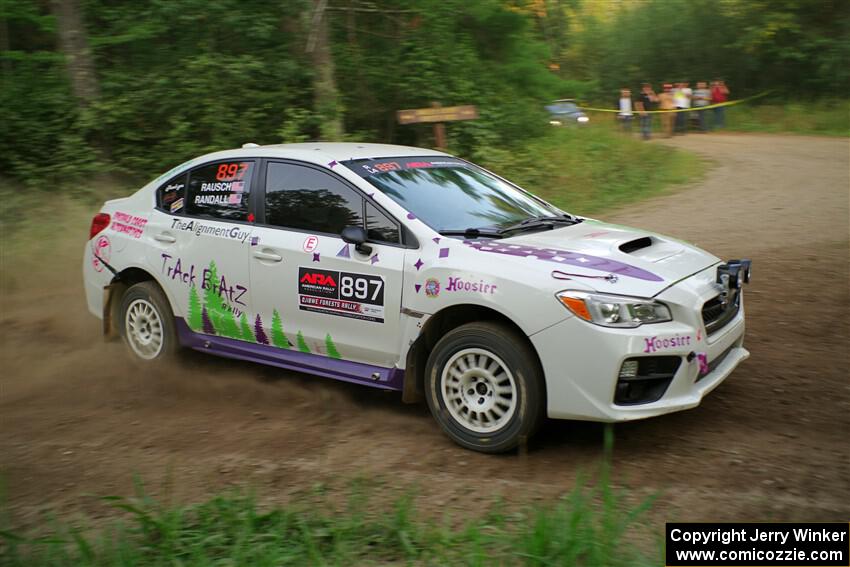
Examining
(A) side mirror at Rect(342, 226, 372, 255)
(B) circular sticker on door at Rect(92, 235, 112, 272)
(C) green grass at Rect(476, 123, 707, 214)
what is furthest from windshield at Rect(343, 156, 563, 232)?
(C) green grass at Rect(476, 123, 707, 214)

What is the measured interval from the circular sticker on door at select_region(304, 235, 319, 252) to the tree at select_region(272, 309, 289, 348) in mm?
527

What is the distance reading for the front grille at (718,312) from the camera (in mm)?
5047

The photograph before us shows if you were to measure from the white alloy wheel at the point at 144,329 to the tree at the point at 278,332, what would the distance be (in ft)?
4.10

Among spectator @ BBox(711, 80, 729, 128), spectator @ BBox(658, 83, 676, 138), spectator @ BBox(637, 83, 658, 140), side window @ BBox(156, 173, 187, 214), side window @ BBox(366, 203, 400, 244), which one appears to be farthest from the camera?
spectator @ BBox(711, 80, 729, 128)

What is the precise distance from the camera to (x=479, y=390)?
5051 mm

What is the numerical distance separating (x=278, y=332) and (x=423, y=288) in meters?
1.30

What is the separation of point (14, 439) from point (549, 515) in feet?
12.0

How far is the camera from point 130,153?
13742 millimetres

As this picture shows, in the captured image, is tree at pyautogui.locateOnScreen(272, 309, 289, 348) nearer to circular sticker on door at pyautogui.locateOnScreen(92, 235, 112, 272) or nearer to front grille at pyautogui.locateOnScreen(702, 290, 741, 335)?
circular sticker on door at pyautogui.locateOnScreen(92, 235, 112, 272)

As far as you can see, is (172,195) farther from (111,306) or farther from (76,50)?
(76,50)

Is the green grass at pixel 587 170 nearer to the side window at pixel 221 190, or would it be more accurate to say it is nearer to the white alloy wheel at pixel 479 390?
the side window at pixel 221 190

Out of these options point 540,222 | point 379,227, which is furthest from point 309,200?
point 540,222

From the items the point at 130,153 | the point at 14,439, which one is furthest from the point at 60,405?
the point at 130,153

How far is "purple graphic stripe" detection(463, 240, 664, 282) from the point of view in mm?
4863
